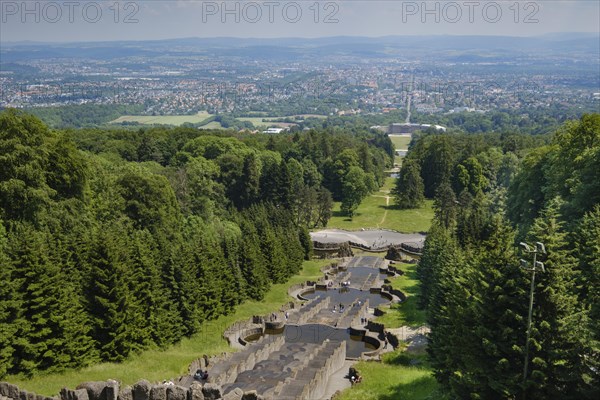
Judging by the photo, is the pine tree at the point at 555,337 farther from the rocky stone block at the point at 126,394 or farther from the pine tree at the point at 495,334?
the rocky stone block at the point at 126,394

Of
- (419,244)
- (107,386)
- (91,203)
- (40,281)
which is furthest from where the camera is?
(419,244)

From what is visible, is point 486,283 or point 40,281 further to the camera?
point 40,281

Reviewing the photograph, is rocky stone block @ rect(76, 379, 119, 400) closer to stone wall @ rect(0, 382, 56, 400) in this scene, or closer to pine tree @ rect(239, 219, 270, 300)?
stone wall @ rect(0, 382, 56, 400)

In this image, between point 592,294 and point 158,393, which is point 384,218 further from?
point 158,393

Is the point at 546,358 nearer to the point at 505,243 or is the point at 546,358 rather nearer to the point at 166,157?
the point at 505,243

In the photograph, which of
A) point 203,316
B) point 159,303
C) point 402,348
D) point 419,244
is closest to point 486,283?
point 402,348

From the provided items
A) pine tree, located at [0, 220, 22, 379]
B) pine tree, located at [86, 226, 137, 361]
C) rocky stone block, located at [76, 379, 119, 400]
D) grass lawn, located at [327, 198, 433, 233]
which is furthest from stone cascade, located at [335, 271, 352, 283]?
rocky stone block, located at [76, 379, 119, 400]

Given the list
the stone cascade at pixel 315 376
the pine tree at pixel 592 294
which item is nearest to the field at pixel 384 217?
the stone cascade at pixel 315 376
